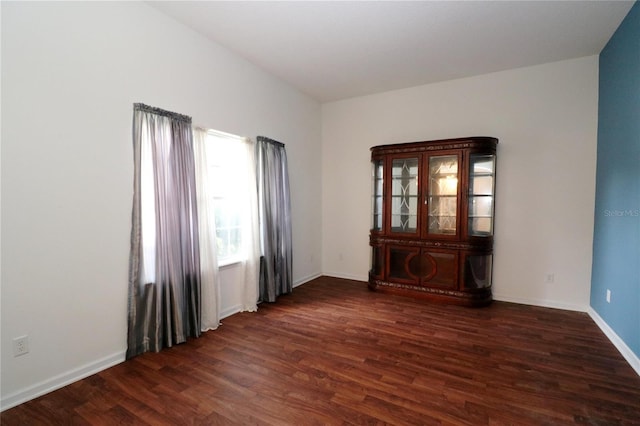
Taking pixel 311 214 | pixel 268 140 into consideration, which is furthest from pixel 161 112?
pixel 311 214

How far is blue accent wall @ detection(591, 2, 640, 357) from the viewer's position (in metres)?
2.37

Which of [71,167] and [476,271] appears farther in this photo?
[476,271]

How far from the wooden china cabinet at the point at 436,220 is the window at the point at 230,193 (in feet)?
6.14

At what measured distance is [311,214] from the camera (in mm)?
4793

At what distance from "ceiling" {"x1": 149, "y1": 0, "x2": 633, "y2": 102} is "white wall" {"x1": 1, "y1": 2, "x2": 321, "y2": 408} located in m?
0.59

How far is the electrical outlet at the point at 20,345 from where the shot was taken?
1.84 m

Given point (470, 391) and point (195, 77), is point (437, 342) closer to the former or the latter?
point (470, 391)

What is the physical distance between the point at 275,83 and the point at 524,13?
2.77m

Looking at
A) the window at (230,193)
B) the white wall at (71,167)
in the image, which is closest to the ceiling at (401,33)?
the white wall at (71,167)

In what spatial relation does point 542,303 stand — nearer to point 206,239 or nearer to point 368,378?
point 368,378

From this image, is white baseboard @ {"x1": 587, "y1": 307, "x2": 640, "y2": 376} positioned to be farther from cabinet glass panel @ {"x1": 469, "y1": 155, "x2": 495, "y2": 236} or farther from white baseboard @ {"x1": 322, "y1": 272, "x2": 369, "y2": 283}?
white baseboard @ {"x1": 322, "y1": 272, "x2": 369, "y2": 283}

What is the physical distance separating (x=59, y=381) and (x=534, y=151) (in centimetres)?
511

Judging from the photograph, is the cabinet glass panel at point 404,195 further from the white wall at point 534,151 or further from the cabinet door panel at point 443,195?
the white wall at point 534,151

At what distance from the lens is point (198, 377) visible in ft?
7.07
